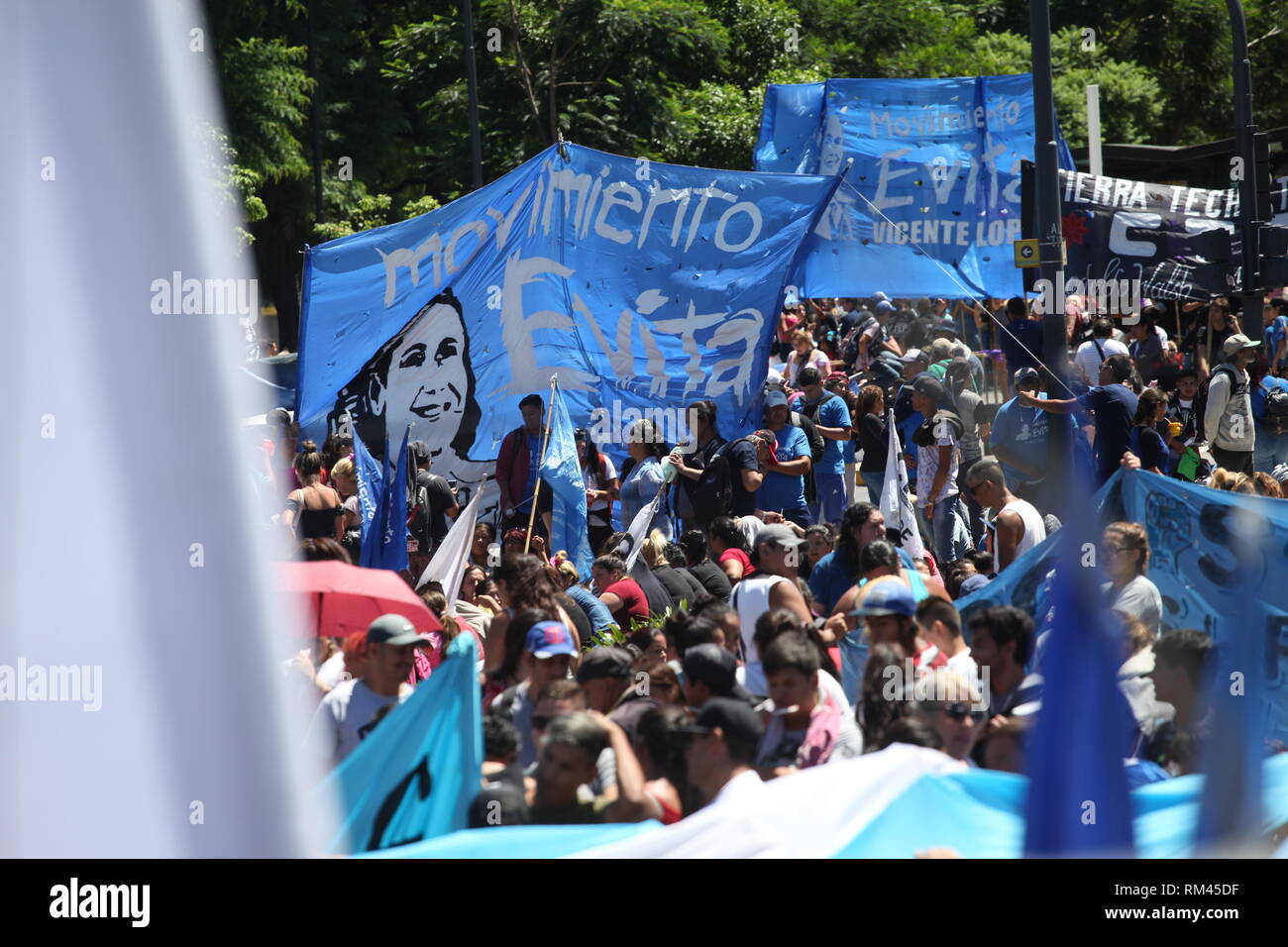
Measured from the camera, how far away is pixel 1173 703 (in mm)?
5258

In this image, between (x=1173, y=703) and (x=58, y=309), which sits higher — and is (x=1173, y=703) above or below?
below

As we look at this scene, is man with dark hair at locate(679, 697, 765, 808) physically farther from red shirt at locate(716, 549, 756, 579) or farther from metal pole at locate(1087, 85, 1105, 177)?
metal pole at locate(1087, 85, 1105, 177)

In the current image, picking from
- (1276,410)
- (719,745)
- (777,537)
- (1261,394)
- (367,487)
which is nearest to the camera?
(719,745)

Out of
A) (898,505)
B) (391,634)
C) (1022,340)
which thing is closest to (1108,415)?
(898,505)

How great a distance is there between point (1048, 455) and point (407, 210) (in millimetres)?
20267

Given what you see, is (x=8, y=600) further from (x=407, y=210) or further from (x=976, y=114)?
(x=407, y=210)

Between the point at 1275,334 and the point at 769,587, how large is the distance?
38.3 ft

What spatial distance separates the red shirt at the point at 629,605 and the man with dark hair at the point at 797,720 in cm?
271

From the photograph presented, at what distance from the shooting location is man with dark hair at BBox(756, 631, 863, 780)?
5.03 metres

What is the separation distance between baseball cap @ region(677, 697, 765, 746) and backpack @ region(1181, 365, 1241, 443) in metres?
7.39

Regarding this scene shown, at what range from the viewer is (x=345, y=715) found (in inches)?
214

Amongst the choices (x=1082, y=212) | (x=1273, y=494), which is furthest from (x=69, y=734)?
(x=1082, y=212)

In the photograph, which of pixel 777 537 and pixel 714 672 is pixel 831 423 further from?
pixel 714 672

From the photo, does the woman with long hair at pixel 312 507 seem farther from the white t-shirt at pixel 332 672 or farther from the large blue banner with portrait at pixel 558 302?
the white t-shirt at pixel 332 672
